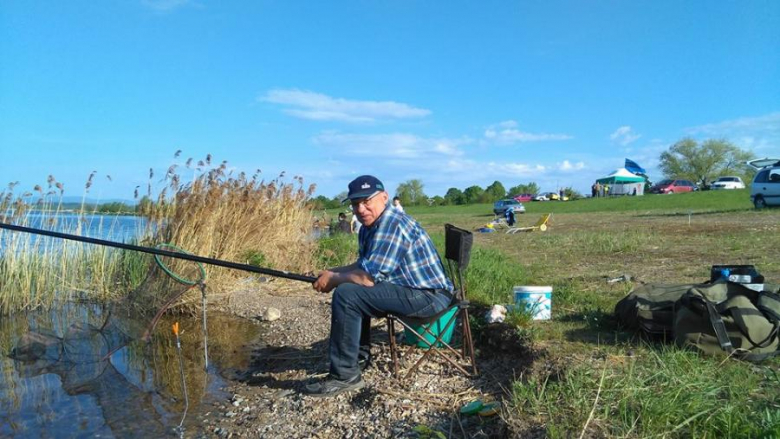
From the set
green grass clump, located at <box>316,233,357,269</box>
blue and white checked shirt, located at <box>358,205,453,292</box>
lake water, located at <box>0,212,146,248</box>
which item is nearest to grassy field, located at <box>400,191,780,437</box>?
blue and white checked shirt, located at <box>358,205,453,292</box>

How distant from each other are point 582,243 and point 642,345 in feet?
26.0

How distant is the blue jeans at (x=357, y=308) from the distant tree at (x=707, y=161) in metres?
68.0

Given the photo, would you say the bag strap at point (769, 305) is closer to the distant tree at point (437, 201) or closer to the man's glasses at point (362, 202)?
the man's glasses at point (362, 202)

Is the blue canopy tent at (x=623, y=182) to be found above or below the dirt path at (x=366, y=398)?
above

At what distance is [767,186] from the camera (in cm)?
2003

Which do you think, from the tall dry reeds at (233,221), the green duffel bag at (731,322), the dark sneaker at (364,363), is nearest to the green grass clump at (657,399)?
the green duffel bag at (731,322)

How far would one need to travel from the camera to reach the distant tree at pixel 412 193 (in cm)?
7538

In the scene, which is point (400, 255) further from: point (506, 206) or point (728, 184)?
point (728, 184)

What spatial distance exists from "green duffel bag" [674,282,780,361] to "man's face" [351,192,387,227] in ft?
7.19

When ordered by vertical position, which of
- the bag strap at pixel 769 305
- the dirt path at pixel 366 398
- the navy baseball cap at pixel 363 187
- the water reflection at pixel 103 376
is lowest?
the water reflection at pixel 103 376

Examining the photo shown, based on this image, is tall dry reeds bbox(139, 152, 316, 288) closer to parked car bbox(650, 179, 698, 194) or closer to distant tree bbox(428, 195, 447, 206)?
parked car bbox(650, 179, 698, 194)

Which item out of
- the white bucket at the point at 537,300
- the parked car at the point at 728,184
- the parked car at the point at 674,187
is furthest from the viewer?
the parked car at the point at 674,187

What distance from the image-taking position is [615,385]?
307 centimetres

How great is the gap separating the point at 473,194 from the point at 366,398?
67920mm
